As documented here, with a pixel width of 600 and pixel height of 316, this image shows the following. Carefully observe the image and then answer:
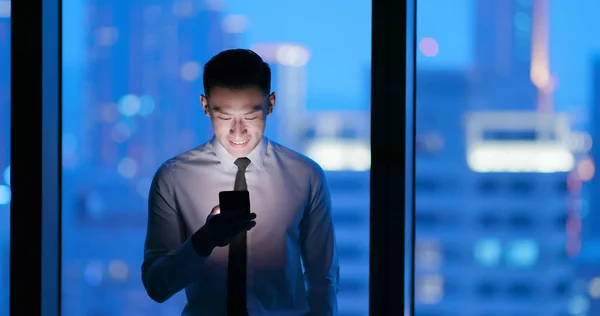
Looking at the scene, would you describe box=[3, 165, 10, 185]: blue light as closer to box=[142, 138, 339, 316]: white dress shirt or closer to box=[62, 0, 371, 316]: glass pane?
box=[142, 138, 339, 316]: white dress shirt

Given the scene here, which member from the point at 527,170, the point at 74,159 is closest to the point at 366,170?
the point at 74,159

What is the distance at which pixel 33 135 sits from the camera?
5.82 ft

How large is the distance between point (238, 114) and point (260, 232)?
1.11ft

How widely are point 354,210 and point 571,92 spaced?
81.8 feet

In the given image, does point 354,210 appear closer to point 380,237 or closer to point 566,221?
point 566,221

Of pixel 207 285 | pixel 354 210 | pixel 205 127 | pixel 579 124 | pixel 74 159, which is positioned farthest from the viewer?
pixel 354 210

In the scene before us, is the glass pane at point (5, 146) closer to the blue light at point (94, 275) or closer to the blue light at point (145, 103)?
the blue light at point (145, 103)

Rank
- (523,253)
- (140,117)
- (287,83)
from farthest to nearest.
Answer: (523,253)
(140,117)
(287,83)

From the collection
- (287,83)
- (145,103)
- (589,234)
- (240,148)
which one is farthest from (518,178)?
(240,148)

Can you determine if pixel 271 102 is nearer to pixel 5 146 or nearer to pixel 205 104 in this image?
pixel 205 104

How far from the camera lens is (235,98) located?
1437 millimetres

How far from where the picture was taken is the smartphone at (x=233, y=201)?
53.4 inches

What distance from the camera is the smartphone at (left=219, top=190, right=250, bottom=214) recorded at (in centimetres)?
136

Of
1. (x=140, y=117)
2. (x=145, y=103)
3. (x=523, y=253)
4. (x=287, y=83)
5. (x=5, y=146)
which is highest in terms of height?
(x=287, y=83)
